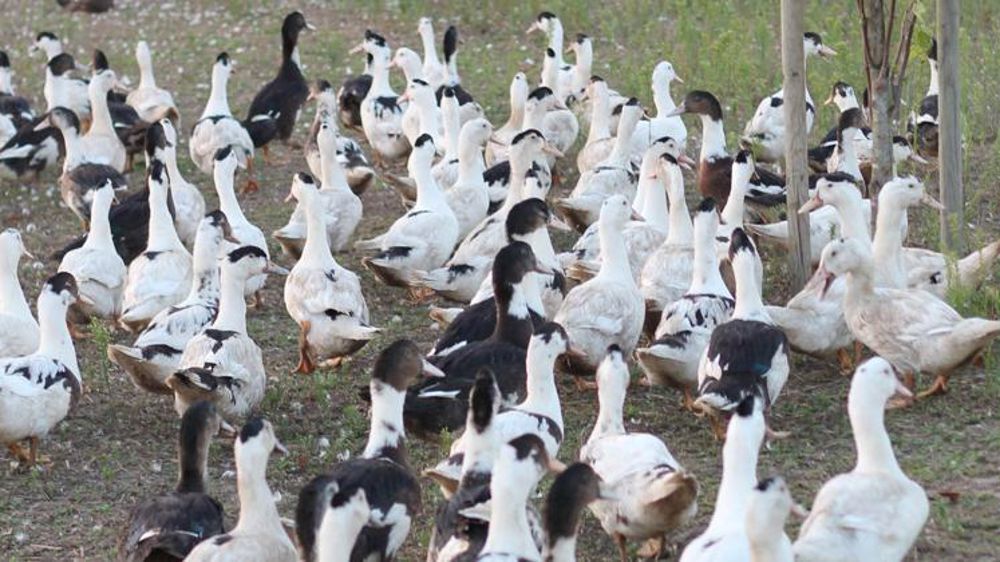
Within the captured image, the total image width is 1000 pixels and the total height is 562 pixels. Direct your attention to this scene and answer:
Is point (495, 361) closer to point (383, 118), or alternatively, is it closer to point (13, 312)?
point (13, 312)

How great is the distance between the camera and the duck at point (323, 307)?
9.22m

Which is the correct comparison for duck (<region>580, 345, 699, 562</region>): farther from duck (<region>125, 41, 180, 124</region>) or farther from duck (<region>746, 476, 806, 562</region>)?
duck (<region>125, 41, 180, 124</region>)

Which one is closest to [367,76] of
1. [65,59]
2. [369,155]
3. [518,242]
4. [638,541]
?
[369,155]

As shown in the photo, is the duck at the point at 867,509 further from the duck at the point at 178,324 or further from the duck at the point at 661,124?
the duck at the point at 661,124

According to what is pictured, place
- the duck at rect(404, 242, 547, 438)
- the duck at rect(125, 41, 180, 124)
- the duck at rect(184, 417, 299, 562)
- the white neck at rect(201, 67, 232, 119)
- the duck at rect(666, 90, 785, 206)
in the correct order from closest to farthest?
1. the duck at rect(184, 417, 299, 562)
2. the duck at rect(404, 242, 547, 438)
3. the duck at rect(666, 90, 785, 206)
4. the white neck at rect(201, 67, 232, 119)
5. the duck at rect(125, 41, 180, 124)

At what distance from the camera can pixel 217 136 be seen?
13156 millimetres

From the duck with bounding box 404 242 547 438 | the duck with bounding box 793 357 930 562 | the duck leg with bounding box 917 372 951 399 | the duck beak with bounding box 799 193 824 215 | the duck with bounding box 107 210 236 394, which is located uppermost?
the duck with bounding box 793 357 930 562

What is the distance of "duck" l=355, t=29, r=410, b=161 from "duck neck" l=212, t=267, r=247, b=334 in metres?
4.70

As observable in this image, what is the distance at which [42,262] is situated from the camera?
38.2 ft

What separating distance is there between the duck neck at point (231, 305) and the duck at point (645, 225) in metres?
1.95

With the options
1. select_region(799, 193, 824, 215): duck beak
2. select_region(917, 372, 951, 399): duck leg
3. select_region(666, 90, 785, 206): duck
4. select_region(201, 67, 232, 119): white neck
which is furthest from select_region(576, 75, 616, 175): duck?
select_region(917, 372, 951, 399): duck leg

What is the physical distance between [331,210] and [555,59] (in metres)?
3.41

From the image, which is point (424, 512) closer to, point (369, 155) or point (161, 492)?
point (161, 492)

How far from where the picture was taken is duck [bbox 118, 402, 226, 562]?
21.6 ft
